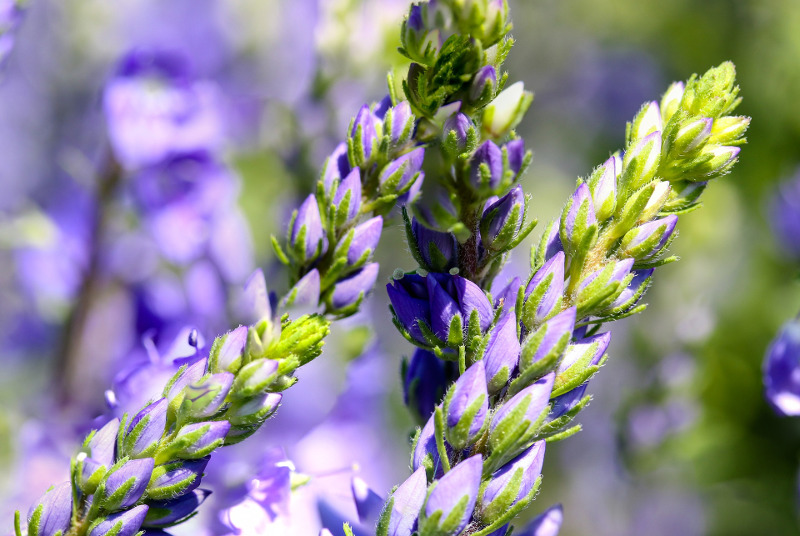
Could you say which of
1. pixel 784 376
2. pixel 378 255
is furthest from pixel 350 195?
pixel 378 255

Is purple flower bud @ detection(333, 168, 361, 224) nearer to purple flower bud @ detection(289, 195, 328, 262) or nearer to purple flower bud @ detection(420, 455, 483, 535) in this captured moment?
purple flower bud @ detection(289, 195, 328, 262)

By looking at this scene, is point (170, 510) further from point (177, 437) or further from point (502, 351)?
point (502, 351)

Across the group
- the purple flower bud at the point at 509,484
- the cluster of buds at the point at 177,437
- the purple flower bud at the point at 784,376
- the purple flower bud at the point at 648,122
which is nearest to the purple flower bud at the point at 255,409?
the cluster of buds at the point at 177,437

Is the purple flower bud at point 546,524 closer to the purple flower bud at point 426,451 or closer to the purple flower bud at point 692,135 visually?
the purple flower bud at point 426,451

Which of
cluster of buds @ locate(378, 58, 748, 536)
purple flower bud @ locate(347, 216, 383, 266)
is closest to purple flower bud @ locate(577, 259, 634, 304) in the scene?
cluster of buds @ locate(378, 58, 748, 536)

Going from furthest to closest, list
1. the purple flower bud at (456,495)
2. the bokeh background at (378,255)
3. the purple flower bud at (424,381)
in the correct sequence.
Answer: the bokeh background at (378,255), the purple flower bud at (424,381), the purple flower bud at (456,495)

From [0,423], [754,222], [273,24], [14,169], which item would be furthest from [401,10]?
[754,222]
